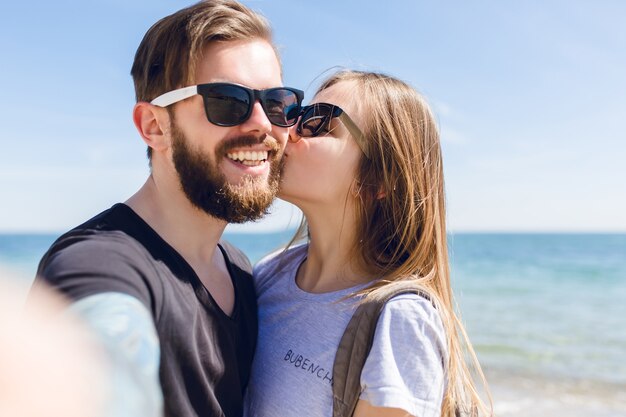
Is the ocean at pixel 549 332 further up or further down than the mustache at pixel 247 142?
further down

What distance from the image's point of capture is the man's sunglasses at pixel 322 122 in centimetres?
314

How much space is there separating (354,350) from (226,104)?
122 centimetres

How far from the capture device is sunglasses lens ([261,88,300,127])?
9.55 ft

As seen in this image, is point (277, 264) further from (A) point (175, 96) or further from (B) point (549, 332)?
(B) point (549, 332)

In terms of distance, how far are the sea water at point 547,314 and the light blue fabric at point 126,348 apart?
6.45 ft

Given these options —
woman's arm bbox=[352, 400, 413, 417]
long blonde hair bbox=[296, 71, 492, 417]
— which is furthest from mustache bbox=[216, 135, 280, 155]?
woman's arm bbox=[352, 400, 413, 417]

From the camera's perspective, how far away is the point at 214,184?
2.77m

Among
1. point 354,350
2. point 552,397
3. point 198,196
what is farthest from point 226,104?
point 552,397

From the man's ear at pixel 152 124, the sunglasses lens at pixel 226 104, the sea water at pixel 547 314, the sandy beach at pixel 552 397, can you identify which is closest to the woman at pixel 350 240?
the sunglasses lens at pixel 226 104

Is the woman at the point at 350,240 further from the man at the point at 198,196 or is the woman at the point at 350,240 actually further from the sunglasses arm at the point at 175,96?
the sunglasses arm at the point at 175,96

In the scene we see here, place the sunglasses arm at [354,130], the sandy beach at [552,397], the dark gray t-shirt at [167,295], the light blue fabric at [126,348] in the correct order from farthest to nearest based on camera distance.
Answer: the sandy beach at [552,397], the sunglasses arm at [354,130], the dark gray t-shirt at [167,295], the light blue fabric at [126,348]

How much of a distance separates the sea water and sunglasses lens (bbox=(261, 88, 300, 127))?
3.73ft

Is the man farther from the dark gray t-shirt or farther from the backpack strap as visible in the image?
the backpack strap

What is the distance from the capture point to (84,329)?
1.89 meters
